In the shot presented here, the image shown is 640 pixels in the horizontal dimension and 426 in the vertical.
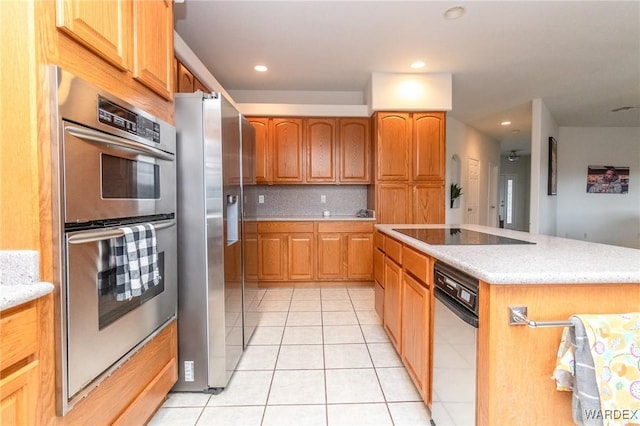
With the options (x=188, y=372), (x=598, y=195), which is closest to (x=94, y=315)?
(x=188, y=372)

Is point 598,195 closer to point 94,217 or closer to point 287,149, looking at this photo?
point 287,149

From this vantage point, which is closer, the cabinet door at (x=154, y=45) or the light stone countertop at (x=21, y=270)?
the light stone countertop at (x=21, y=270)

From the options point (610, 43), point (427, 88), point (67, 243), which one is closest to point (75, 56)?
point (67, 243)

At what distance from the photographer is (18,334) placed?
760 mm

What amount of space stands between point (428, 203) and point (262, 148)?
2.29 meters

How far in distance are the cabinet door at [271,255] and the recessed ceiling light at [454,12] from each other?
9.05 ft

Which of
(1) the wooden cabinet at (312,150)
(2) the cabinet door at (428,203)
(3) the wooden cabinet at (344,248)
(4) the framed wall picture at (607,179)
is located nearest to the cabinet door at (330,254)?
(3) the wooden cabinet at (344,248)

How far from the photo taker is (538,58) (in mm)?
3139

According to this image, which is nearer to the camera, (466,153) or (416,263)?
(416,263)

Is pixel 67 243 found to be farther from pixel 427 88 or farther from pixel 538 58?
pixel 538 58

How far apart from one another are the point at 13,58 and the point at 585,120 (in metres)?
7.74

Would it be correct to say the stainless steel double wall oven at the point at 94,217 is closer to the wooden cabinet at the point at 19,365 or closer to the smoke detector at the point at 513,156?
the wooden cabinet at the point at 19,365

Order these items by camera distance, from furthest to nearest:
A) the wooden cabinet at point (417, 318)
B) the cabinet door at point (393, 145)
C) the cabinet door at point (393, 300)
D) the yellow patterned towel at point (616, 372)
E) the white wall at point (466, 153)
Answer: the white wall at point (466, 153) → the cabinet door at point (393, 145) → the cabinet door at point (393, 300) → the wooden cabinet at point (417, 318) → the yellow patterned towel at point (616, 372)

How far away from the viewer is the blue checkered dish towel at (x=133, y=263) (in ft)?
3.55
